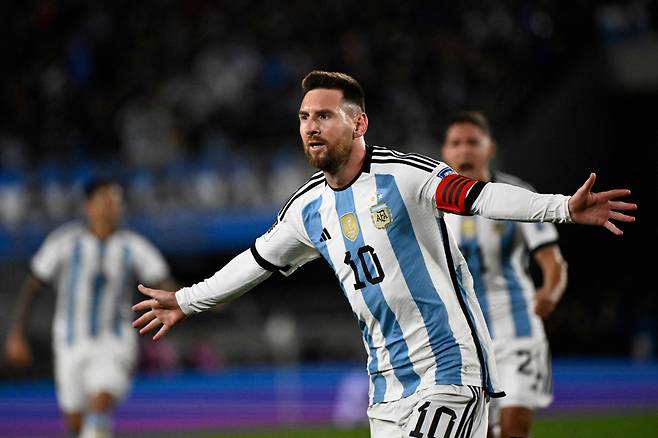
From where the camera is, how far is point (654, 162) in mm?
19438

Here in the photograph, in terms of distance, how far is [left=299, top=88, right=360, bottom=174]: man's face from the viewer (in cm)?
500

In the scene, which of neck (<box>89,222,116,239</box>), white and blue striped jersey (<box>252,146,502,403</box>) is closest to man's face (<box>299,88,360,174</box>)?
white and blue striped jersey (<box>252,146,502,403</box>)

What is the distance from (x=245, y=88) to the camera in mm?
20891

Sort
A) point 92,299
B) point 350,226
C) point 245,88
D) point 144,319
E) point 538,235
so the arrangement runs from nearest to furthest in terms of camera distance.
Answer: point 350,226 < point 144,319 < point 538,235 < point 92,299 < point 245,88

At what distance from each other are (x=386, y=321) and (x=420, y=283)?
0.80 ft

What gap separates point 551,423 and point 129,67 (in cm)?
1300

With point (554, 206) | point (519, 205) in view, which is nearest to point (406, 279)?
point (519, 205)

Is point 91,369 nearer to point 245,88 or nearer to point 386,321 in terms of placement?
point 386,321

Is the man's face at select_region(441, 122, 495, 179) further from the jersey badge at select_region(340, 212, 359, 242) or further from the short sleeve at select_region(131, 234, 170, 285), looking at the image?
the short sleeve at select_region(131, 234, 170, 285)

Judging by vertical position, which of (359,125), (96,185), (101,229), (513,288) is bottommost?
(513,288)

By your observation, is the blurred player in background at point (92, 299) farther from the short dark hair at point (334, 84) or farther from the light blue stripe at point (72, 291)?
the short dark hair at point (334, 84)

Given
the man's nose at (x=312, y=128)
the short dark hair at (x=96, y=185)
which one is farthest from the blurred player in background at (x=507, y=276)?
the short dark hair at (x=96, y=185)

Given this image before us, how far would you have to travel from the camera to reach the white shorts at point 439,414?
4805 mm

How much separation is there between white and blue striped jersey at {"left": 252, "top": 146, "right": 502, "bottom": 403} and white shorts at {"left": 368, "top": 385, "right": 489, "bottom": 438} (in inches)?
1.7
